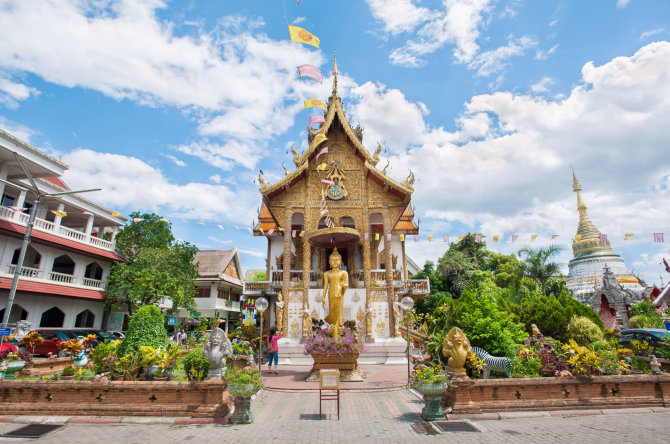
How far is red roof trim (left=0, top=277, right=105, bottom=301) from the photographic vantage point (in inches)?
645

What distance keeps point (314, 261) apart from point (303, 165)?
21.7ft

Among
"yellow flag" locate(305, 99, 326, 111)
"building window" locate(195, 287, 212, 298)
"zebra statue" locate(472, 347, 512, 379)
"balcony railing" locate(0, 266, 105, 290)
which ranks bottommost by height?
"zebra statue" locate(472, 347, 512, 379)

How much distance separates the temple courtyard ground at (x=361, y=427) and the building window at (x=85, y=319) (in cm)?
1804

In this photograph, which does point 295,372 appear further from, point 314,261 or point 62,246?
point 62,246

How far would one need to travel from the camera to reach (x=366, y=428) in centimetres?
677

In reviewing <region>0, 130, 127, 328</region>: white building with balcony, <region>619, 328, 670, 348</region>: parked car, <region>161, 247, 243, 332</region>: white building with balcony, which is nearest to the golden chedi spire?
<region>619, 328, 670, 348</region>: parked car

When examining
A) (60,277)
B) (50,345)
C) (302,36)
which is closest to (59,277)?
(60,277)

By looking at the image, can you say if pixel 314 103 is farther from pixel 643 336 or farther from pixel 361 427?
pixel 643 336

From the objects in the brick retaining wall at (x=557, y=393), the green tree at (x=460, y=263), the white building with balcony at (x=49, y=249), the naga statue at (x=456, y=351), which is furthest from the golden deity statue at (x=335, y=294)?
the green tree at (x=460, y=263)

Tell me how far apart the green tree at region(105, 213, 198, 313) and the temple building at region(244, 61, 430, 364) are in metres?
5.59

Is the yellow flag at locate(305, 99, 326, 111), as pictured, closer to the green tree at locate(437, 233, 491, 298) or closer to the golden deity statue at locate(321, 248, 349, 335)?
the golden deity statue at locate(321, 248, 349, 335)

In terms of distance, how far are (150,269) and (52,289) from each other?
15.4 ft

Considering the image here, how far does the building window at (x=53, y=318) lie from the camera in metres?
20.8

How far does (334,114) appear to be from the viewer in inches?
803
